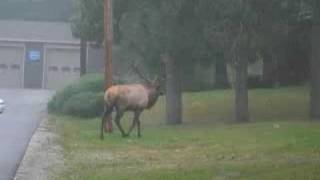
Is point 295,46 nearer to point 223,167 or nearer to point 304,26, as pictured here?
point 304,26

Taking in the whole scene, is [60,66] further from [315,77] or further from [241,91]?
[315,77]

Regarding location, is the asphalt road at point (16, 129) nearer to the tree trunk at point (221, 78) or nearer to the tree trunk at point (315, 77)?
the tree trunk at point (315, 77)

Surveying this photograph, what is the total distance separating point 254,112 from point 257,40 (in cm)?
645

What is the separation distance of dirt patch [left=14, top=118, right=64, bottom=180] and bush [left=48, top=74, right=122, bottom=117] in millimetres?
10266

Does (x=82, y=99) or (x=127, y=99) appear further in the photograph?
(x=82, y=99)

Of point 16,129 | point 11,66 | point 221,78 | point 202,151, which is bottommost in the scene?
point 16,129

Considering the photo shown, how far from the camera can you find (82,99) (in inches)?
1438

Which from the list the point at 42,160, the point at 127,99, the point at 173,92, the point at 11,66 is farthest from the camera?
the point at 11,66

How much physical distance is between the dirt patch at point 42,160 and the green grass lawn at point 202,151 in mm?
260

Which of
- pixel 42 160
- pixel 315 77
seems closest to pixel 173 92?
pixel 315 77

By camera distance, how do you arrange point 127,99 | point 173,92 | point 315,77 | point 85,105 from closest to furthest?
point 127,99 → point 315,77 → point 173,92 → point 85,105

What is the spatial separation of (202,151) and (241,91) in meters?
9.29

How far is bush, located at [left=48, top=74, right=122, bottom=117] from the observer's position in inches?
1401

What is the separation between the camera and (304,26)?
27578mm
